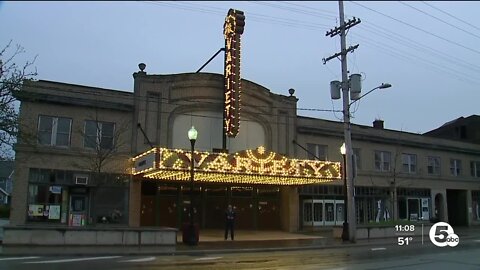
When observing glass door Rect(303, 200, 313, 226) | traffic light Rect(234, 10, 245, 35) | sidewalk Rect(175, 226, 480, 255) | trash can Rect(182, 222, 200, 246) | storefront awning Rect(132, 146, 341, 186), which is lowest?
sidewalk Rect(175, 226, 480, 255)

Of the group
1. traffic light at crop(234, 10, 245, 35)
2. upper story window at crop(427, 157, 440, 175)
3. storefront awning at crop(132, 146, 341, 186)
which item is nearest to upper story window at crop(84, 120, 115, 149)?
→ storefront awning at crop(132, 146, 341, 186)

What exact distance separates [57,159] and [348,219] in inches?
617

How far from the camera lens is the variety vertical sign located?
29094 millimetres

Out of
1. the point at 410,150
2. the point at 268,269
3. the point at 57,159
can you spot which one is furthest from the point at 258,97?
the point at 268,269

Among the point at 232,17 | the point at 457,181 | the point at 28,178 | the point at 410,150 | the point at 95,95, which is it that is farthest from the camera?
the point at 457,181

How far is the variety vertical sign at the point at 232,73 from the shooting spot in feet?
95.5

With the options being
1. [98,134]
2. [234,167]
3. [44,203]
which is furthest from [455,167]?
[44,203]

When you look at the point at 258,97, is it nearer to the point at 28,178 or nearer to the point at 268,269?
the point at 28,178

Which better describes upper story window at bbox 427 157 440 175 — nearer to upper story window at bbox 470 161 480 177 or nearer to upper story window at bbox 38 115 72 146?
upper story window at bbox 470 161 480 177

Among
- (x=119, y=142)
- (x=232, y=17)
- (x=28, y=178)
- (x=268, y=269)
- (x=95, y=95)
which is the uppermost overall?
(x=232, y=17)

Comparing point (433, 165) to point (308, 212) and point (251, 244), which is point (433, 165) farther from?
point (251, 244)

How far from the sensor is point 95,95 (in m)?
27.9

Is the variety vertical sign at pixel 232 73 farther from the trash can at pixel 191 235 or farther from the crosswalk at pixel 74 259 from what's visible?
the crosswalk at pixel 74 259

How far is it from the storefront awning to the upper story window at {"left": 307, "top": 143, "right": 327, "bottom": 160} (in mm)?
4113
